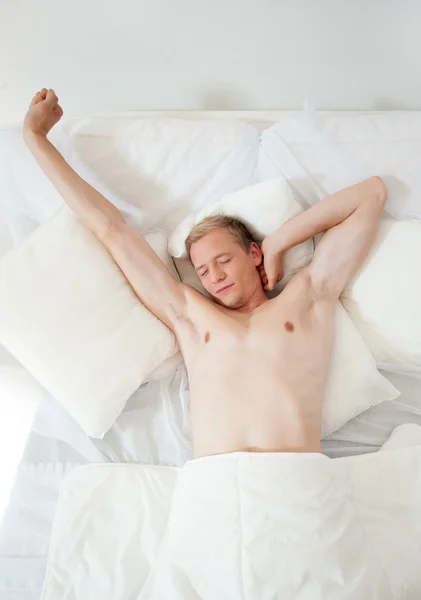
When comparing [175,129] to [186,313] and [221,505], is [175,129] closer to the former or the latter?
[186,313]

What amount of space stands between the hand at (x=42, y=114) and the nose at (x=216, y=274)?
0.63 meters

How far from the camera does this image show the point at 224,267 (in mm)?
1466

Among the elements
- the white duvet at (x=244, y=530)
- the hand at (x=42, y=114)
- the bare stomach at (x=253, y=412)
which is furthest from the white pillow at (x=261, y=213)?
the white duvet at (x=244, y=530)

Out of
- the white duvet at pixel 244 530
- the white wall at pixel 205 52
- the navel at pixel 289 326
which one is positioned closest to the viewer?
the white duvet at pixel 244 530

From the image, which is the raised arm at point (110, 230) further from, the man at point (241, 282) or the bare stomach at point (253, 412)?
the bare stomach at point (253, 412)

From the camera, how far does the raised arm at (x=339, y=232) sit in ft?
4.80

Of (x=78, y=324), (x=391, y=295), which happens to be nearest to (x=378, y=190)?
(x=391, y=295)

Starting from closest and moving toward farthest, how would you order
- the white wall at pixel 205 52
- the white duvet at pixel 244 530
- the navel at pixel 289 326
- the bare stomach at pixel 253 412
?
the white duvet at pixel 244 530
the bare stomach at pixel 253 412
the navel at pixel 289 326
the white wall at pixel 205 52

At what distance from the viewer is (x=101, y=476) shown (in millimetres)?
1332

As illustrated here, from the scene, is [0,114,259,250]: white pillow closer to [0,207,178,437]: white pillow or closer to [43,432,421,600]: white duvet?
[0,207,178,437]: white pillow

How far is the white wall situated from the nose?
2.07 ft

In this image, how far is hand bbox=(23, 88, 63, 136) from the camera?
1.48 meters

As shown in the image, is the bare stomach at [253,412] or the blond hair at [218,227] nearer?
the bare stomach at [253,412]

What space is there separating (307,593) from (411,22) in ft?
5.57
